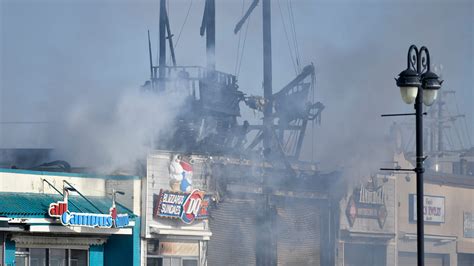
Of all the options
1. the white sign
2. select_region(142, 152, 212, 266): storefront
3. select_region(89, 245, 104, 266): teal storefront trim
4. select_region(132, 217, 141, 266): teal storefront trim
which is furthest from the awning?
the white sign

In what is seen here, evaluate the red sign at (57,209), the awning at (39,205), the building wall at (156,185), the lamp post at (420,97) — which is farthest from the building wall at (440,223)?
the lamp post at (420,97)

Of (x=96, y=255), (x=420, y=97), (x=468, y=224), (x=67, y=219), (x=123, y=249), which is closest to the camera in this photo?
(x=420, y=97)

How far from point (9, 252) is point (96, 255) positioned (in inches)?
125

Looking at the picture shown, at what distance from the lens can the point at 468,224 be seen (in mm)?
46250

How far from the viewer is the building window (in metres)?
28.0

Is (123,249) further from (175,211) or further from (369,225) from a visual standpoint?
(369,225)

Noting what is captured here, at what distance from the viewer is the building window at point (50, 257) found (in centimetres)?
2803

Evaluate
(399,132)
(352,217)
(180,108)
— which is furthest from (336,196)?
(180,108)

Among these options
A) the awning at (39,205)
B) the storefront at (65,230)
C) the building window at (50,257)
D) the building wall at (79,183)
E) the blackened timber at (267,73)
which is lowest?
the building window at (50,257)

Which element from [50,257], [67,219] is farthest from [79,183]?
[67,219]

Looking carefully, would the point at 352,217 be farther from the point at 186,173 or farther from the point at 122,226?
the point at 122,226

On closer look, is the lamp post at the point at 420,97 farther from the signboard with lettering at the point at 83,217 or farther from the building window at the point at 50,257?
the building window at the point at 50,257

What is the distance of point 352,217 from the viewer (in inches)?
1575

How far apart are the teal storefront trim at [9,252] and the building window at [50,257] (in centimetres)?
22
